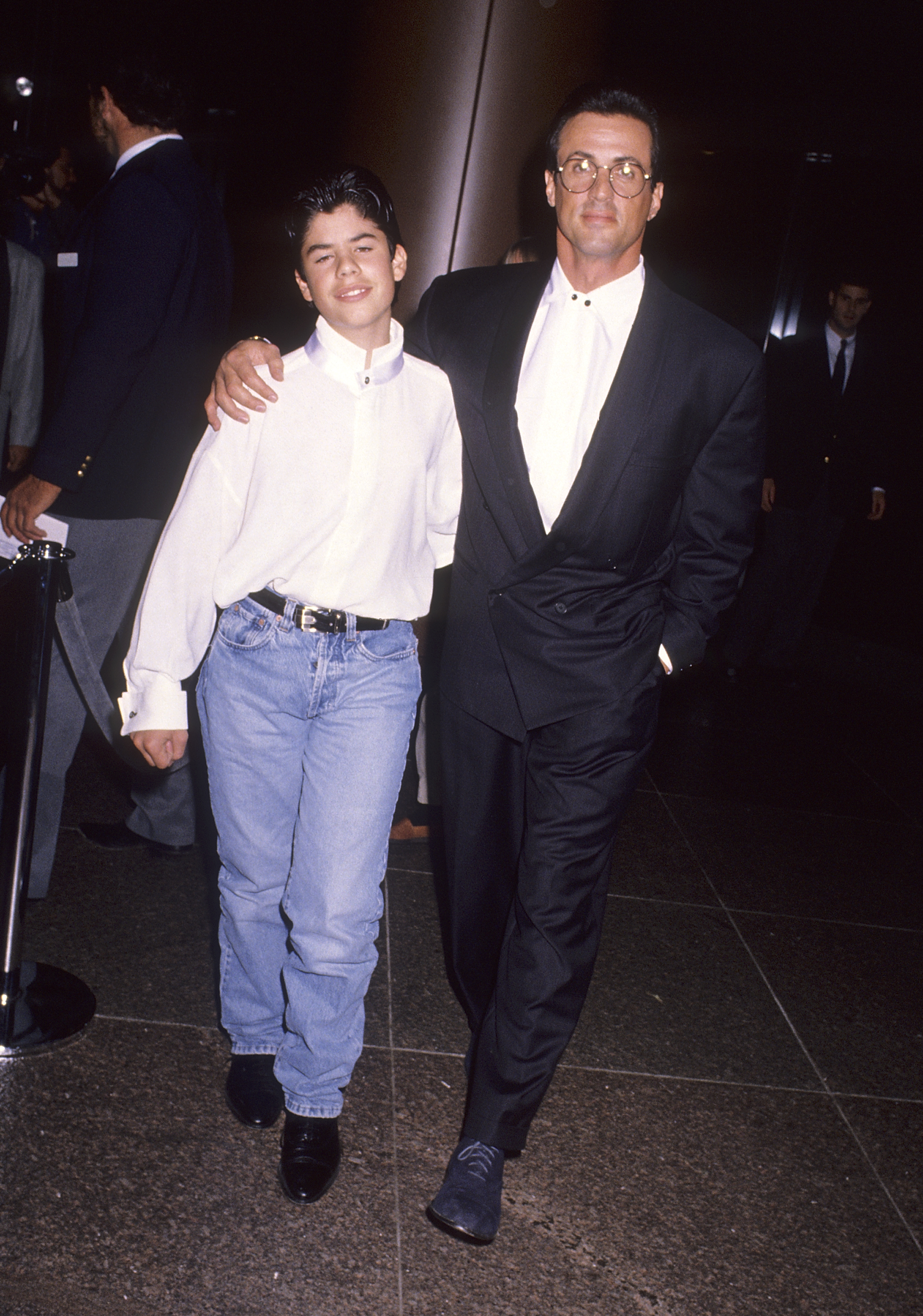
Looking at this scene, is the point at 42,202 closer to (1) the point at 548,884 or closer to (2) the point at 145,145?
(2) the point at 145,145

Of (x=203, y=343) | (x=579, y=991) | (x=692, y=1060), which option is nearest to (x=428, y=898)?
(x=692, y=1060)

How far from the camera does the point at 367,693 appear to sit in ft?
7.15

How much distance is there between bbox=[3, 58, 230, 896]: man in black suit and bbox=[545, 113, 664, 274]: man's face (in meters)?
1.21

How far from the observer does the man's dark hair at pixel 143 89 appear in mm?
2949

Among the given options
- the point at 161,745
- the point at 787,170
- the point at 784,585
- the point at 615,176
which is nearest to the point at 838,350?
the point at 784,585

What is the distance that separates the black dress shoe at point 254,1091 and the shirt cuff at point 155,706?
861 millimetres

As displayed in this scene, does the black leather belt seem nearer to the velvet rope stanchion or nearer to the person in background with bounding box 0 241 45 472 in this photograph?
the velvet rope stanchion

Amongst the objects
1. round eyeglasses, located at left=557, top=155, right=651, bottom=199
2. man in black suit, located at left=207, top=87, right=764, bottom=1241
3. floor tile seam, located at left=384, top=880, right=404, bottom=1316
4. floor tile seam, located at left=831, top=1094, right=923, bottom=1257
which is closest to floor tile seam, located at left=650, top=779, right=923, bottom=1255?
floor tile seam, located at left=831, top=1094, right=923, bottom=1257

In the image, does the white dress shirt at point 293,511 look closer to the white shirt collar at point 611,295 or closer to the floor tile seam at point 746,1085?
the white shirt collar at point 611,295

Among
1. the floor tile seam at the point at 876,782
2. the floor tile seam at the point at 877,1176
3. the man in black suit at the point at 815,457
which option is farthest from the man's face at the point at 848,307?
the floor tile seam at the point at 877,1176

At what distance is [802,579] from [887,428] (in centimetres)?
100

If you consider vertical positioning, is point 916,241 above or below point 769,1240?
above

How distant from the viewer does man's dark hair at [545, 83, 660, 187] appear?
2.25 metres

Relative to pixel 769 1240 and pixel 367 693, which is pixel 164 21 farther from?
pixel 769 1240
